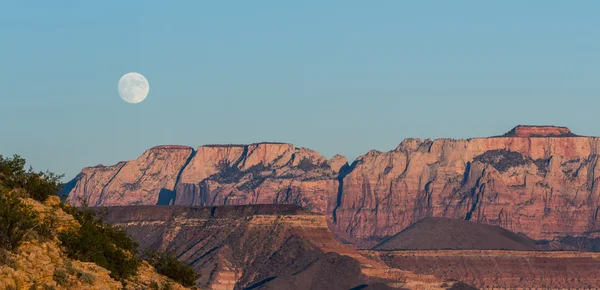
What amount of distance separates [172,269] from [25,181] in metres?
7.03

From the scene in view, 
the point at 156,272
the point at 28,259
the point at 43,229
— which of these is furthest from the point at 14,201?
the point at 156,272

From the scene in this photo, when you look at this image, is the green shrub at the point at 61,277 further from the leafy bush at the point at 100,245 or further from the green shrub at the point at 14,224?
the leafy bush at the point at 100,245

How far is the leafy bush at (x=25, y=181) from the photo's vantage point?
44.5 m

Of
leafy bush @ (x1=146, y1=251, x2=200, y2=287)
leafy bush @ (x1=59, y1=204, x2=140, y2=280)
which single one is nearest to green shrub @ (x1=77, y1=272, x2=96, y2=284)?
leafy bush @ (x1=59, y1=204, x2=140, y2=280)

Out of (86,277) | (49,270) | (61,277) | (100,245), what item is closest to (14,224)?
(49,270)

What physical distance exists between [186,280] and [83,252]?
33.1 feet

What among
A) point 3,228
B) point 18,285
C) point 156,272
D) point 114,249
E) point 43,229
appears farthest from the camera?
point 156,272

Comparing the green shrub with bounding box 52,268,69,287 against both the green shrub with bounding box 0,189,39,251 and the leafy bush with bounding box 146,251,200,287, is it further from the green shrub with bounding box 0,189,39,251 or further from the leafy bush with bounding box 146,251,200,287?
the leafy bush with bounding box 146,251,200,287

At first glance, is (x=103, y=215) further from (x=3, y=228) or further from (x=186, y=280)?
(x=3, y=228)

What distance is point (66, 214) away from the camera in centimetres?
4450

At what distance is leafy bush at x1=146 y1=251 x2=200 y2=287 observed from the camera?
4959 centimetres

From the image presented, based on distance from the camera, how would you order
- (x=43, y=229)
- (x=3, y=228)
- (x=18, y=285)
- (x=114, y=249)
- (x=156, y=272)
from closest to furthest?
(x=18, y=285), (x=3, y=228), (x=43, y=229), (x=114, y=249), (x=156, y=272)

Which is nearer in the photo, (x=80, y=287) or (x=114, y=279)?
(x=80, y=287)

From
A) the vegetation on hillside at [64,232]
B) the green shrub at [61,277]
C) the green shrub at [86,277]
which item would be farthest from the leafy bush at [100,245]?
the green shrub at [61,277]
